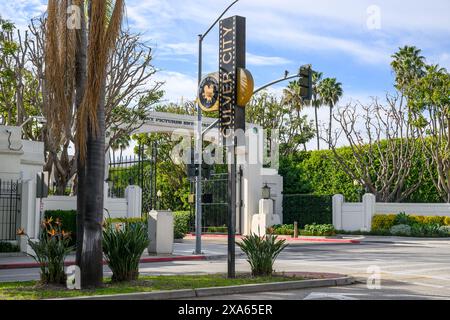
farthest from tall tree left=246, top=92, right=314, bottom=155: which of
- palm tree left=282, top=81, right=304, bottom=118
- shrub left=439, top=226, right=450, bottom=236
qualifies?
shrub left=439, top=226, right=450, bottom=236

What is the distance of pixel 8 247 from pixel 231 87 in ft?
42.9

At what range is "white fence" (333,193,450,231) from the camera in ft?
133

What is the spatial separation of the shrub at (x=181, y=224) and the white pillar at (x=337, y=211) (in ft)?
31.9

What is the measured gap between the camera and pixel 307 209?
44344 mm

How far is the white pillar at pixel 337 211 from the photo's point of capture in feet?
140

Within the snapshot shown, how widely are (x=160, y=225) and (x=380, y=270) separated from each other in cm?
961

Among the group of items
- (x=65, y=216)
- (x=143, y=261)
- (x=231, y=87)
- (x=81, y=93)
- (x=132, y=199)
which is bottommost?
(x=143, y=261)

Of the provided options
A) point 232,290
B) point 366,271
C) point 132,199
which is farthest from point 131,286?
point 132,199

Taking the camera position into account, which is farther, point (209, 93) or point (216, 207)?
point (216, 207)

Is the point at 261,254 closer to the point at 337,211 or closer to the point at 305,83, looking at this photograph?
the point at 305,83

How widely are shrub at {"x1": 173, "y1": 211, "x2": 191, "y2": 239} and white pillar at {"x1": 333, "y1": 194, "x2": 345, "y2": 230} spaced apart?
973 cm

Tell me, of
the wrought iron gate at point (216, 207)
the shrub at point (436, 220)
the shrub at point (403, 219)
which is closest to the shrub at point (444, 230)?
the shrub at point (436, 220)

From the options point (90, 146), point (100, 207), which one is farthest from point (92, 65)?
point (100, 207)
